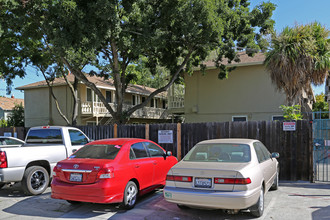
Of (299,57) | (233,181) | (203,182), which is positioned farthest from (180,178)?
(299,57)

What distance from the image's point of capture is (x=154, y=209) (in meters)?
6.14

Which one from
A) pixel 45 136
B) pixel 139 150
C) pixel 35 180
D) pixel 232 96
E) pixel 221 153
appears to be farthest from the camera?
pixel 232 96

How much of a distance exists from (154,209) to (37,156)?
3.73m

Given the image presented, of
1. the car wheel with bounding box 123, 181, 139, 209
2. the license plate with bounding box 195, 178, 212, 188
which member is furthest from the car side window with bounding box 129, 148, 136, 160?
the license plate with bounding box 195, 178, 212, 188

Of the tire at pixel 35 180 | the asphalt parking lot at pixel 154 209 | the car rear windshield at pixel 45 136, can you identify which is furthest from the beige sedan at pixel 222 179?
the car rear windshield at pixel 45 136

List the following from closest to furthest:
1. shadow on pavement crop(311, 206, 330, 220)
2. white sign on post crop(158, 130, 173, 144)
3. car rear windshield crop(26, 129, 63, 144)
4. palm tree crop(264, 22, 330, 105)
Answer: shadow on pavement crop(311, 206, 330, 220), car rear windshield crop(26, 129, 63, 144), white sign on post crop(158, 130, 173, 144), palm tree crop(264, 22, 330, 105)

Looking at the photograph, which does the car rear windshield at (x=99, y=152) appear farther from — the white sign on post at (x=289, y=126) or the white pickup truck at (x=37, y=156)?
the white sign on post at (x=289, y=126)

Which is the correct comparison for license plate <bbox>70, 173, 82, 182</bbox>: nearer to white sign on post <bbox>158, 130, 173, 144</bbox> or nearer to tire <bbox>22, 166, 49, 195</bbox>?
tire <bbox>22, 166, 49, 195</bbox>

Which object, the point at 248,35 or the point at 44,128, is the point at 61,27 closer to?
the point at 44,128

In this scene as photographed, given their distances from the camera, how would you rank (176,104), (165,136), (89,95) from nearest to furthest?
(165,136)
(176,104)
(89,95)

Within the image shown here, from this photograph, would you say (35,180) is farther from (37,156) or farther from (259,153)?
(259,153)

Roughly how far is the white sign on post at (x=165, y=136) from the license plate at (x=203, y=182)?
553 cm

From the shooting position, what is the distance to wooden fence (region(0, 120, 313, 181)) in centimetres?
893

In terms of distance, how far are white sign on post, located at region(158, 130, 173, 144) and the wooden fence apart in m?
0.12
